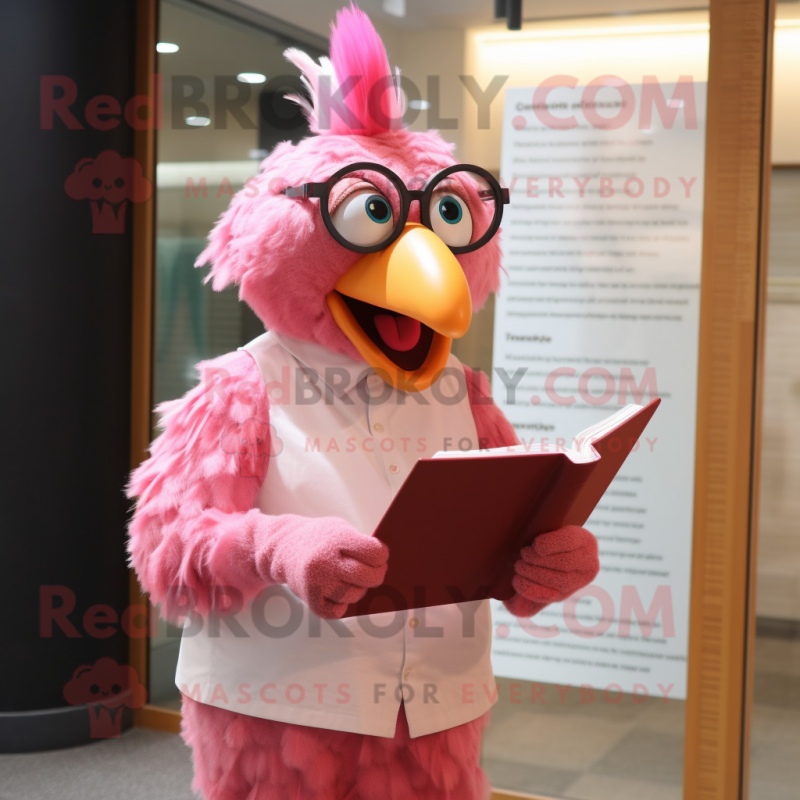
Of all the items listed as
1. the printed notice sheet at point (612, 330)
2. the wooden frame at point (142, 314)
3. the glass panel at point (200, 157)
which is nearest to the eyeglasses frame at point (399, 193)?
the printed notice sheet at point (612, 330)

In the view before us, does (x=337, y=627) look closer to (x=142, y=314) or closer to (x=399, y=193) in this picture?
(x=399, y=193)

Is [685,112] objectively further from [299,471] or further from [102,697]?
[102,697]

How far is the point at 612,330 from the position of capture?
2268 millimetres

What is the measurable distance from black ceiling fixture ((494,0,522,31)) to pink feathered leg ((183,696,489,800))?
1661mm

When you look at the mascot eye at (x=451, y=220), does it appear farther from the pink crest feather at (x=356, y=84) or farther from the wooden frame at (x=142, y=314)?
the wooden frame at (x=142, y=314)

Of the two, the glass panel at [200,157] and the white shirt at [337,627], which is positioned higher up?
the glass panel at [200,157]

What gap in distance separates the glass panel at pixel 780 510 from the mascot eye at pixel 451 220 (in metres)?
1.08

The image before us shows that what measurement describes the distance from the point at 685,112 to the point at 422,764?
1.58 m

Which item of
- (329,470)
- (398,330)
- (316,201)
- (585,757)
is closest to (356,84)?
(316,201)

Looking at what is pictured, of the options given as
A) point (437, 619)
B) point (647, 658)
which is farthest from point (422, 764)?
point (647, 658)

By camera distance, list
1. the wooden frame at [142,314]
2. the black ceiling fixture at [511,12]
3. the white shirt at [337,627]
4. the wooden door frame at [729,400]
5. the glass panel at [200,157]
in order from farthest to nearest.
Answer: the wooden frame at [142,314] < the glass panel at [200,157] < the black ceiling fixture at [511,12] < the wooden door frame at [729,400] < the white shirt at [337,627]

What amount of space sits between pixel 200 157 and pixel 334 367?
5.26ft

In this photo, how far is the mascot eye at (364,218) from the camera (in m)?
1.28

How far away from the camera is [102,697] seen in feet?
9.05
